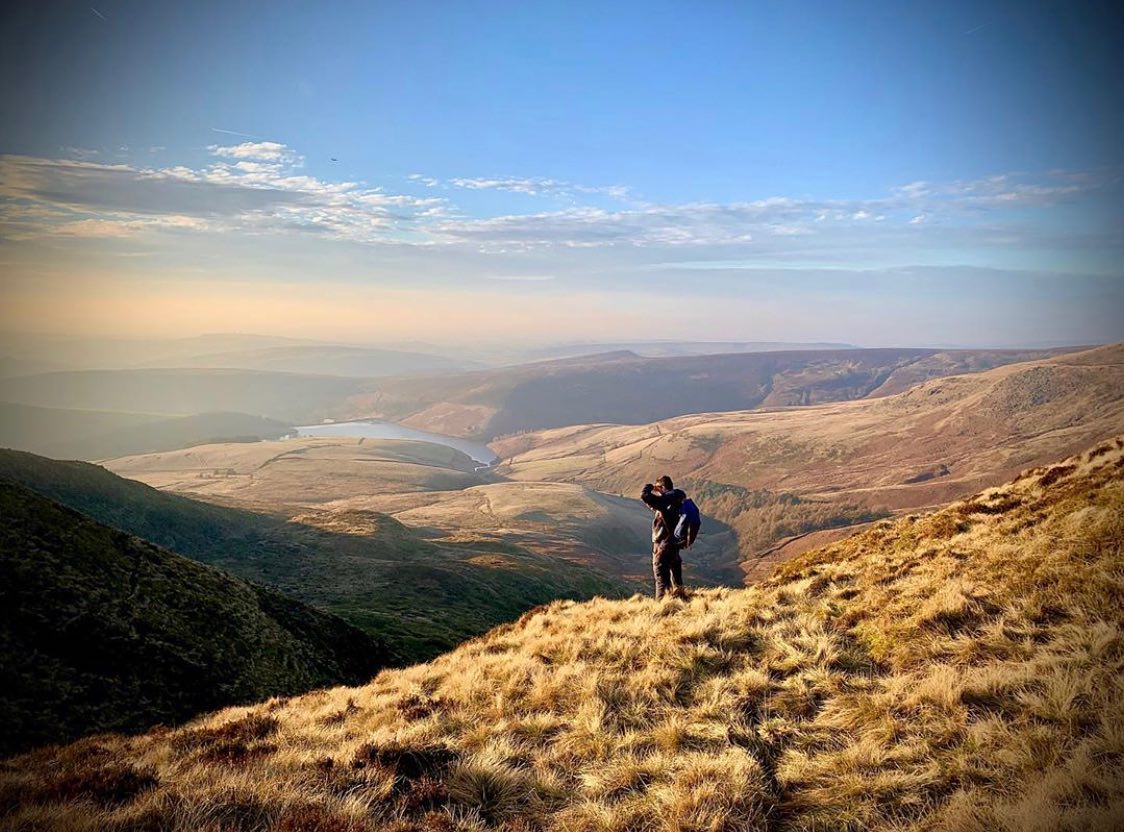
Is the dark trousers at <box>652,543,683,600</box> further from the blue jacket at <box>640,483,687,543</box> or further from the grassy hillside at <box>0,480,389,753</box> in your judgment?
the grassy hillside at <box>0,480,389,753</box>

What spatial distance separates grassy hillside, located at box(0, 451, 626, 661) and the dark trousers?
62.2 ft

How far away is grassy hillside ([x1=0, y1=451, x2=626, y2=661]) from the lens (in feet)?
137

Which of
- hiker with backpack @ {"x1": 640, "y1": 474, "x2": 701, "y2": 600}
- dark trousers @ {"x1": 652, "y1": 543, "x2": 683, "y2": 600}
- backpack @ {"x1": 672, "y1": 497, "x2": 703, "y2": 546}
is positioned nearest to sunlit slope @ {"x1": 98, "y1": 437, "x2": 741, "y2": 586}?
dark trousers @ {"x1": 652, "y1": 543, "x2": 683, "y2": 600}

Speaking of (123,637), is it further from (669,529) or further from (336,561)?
(336,561)

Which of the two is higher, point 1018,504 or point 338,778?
point 1018,504

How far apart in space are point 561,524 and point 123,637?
453ft

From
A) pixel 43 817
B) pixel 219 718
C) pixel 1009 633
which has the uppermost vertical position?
pixel 1009 633

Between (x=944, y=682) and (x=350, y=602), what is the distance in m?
42.6

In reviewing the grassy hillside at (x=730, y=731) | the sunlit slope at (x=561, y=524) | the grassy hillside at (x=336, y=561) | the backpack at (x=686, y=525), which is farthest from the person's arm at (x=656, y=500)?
the sunlit slope at (x=561, y=524)

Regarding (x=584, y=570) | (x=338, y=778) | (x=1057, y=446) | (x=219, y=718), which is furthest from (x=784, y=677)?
(x=1057, y=446)

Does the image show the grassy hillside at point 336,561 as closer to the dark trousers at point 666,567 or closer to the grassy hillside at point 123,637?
the grassy hillside at point 123,637

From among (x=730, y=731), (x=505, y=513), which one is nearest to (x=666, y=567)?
(x=730, y=731)

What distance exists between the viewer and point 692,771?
722cm

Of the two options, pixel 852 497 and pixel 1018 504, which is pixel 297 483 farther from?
pixel 1018 504
